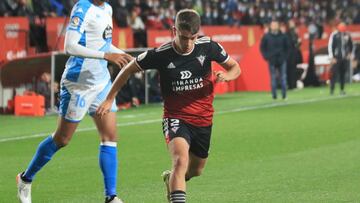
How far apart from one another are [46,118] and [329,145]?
8.36m

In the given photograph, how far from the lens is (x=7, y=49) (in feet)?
81.3

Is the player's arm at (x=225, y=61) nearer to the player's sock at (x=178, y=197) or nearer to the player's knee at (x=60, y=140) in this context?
the player's sock at (x=178, y=197)

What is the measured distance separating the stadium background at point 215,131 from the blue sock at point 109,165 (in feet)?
2.34

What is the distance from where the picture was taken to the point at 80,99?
11.0 meters

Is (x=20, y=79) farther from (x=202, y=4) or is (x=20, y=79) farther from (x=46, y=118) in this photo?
(x=202, y=4)

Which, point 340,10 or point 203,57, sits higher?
point 203,57

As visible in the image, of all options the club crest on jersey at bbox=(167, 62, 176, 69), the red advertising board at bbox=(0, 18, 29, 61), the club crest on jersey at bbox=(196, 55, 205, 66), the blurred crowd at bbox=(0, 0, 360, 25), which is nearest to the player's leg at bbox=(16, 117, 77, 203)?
the club crest on jersey at bbox=(167, 62, 176, 69)

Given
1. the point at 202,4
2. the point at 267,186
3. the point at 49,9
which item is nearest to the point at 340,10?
the point at 202,4

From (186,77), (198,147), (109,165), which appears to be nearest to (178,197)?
(198,147)

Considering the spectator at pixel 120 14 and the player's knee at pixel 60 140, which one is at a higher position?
the player's knee at pixel 60 140

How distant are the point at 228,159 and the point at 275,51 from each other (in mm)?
14407

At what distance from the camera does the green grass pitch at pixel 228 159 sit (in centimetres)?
1182

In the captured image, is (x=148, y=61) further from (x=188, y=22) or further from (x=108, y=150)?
(x=108, y=150)

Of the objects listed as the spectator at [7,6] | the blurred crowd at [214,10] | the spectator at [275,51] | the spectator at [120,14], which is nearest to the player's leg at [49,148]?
the blurred crowd at [214,10]
